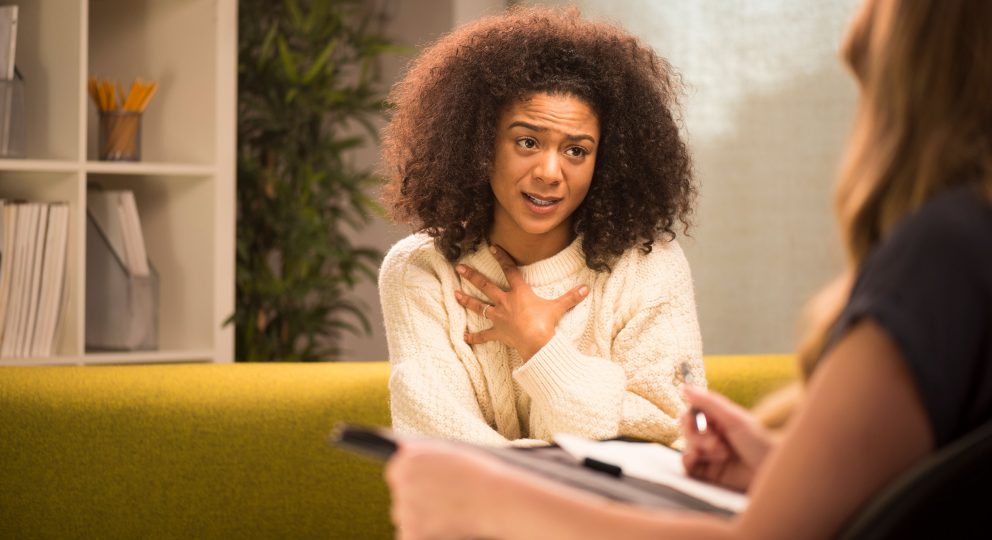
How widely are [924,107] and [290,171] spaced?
9.14 feet

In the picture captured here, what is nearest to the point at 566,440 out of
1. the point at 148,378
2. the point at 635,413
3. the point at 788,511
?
the point at 788,511

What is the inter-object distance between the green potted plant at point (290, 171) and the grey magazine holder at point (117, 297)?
37cm

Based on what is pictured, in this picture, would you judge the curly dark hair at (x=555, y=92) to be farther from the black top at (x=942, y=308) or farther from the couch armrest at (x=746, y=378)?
the black top at (x=942, y=308)

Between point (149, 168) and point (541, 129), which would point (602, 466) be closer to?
point (541, 129)

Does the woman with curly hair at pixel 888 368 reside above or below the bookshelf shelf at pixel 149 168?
below

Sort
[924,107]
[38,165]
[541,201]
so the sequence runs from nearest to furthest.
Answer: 1. [924,107]
2. [541,201]
3. [38,165]

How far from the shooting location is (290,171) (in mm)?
3475

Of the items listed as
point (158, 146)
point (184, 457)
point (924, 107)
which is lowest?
point (184, 457)

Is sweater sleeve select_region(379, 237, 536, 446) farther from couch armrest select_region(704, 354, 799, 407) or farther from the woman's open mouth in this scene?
couch armrest select_region(704, 354, 799, 407)

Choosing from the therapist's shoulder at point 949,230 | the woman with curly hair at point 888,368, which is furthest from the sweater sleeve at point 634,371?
the therapist's shoulder at point 949,230

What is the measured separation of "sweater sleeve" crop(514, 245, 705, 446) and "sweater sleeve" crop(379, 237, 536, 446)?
0.35 ft

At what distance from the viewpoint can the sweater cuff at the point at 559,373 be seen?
192 centimetres

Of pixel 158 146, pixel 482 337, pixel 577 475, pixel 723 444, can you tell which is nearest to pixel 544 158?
pixel 482 337

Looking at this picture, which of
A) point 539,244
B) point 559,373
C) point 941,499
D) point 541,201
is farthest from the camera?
point 539,244
